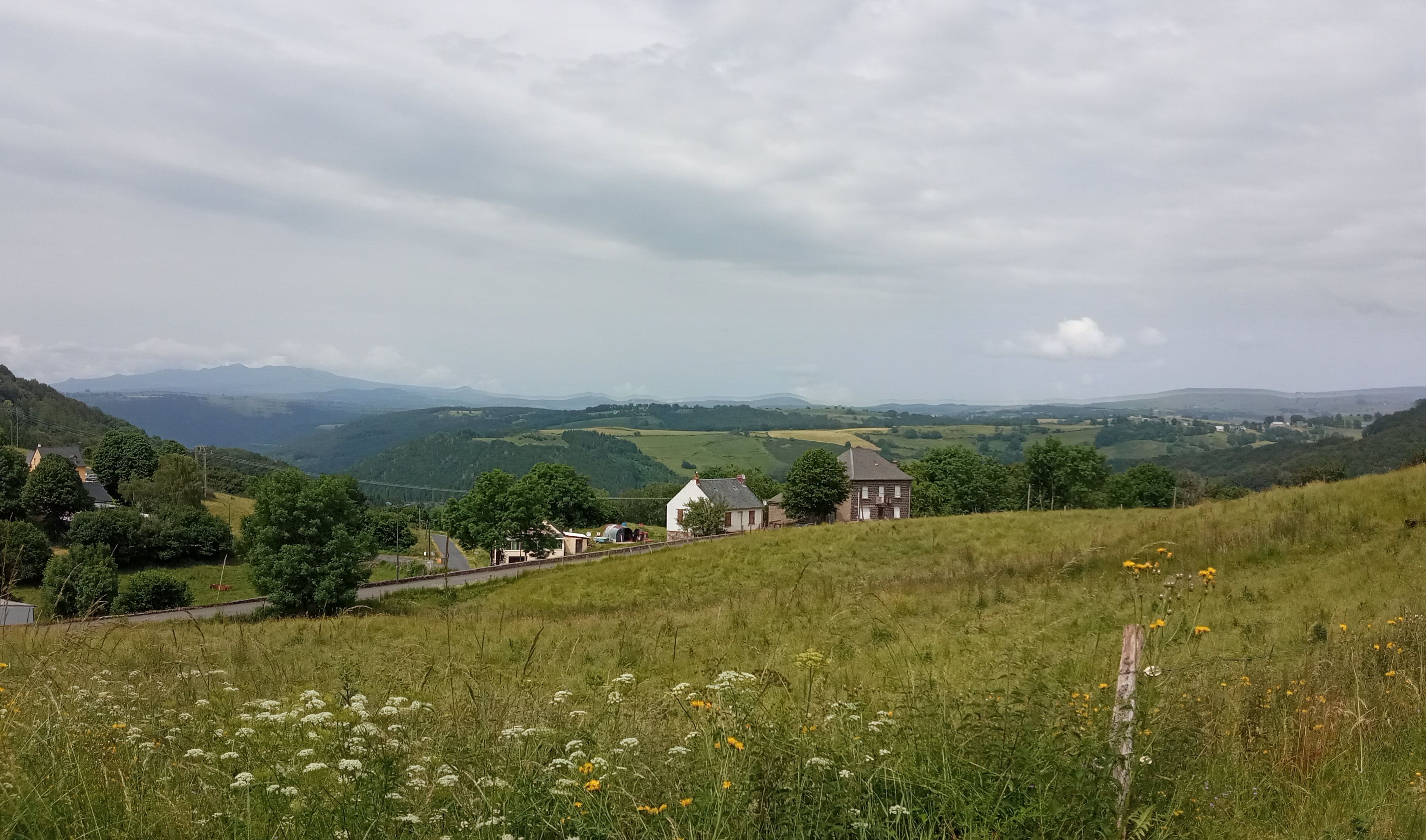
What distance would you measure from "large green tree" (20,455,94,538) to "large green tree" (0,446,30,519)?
836mm

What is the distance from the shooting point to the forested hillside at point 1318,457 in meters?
88.2

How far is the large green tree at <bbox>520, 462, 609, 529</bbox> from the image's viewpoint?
384 ft

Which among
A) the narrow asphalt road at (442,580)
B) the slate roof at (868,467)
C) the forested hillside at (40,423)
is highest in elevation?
the forested hillside at (40,423)

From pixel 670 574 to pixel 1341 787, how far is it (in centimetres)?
2549

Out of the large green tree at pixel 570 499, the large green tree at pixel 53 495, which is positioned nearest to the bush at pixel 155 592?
the large green tree at pixel 53 495

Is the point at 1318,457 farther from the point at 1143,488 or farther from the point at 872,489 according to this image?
the point at 872,489

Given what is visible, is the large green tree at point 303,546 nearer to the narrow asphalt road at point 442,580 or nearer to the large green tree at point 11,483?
the narrow asphalt road at point 442,580

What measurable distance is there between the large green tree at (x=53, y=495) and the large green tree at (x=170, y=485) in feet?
22.6

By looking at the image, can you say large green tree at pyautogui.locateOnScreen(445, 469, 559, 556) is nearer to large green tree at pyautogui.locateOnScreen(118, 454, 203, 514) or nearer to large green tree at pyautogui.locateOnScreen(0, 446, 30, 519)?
large green tree at pyautogui.locateOnScreen(118, 454, 203, 514)

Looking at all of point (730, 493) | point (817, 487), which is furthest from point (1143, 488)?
point (730, 493)

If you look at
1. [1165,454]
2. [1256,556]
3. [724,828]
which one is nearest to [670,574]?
[1256,556]

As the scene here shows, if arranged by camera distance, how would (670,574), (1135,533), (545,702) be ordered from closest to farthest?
1. (545,702)
2. (1135,533)
3. (670,574)

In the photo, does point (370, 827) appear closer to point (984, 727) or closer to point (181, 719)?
point (181, 719)

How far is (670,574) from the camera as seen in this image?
29828 mm
